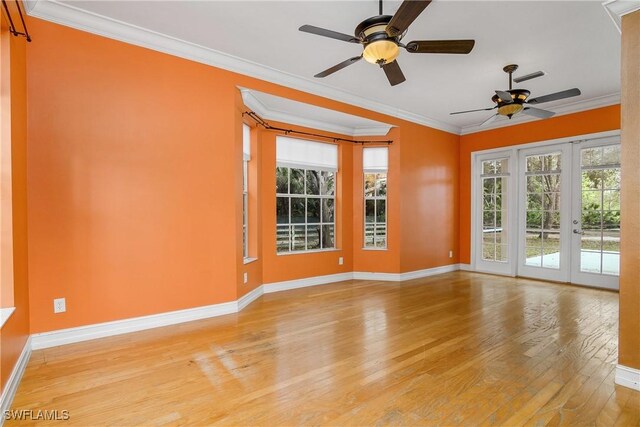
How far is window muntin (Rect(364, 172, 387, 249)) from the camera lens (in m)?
5.84

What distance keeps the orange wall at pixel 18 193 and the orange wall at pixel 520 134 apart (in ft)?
22.3

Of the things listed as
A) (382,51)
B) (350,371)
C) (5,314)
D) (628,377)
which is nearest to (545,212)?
(628,377)

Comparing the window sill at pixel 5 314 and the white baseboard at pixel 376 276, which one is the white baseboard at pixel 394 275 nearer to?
the white baseboard at pixel 376 276

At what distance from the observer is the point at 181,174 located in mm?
3490

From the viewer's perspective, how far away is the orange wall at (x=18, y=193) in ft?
7.51

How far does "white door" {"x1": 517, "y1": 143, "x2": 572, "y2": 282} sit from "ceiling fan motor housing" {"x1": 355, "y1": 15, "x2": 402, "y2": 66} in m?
4.56

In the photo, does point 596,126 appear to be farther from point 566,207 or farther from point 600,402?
point 600,402

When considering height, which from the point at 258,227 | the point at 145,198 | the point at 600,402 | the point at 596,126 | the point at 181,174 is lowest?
the point at 600,402

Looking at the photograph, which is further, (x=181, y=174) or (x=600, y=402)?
(x=181, y=174)

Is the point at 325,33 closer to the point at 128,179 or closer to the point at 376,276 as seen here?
the point at 128,179

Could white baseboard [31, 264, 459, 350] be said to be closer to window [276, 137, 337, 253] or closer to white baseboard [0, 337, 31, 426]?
A: white baseboard [0, 337, 31, 426]

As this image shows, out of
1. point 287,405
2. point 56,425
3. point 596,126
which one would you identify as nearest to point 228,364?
point 287,405

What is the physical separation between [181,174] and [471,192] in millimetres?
5578

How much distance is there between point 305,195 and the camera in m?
5.41
